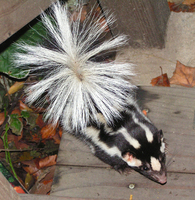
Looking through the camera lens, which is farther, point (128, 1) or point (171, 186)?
point (128, 1)

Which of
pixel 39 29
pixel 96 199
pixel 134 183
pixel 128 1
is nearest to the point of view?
pixel 96 199

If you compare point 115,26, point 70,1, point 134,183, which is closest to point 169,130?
point 134,183

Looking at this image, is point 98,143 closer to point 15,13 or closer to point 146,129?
point 146,129


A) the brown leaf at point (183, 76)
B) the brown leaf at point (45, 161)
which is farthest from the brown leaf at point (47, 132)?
the brown leaf at point (183, 76)

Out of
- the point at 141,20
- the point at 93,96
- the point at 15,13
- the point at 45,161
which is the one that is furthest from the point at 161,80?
the point at 15,13

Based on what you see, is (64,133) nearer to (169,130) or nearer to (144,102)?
(144,102)

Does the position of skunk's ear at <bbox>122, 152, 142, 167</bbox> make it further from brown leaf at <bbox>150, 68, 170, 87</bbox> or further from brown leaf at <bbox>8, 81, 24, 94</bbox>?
brown leaf at <bbox>8, 81, 24, 94</bbox>

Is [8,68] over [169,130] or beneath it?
over
